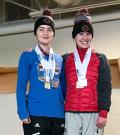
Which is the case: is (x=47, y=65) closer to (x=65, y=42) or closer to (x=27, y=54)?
(x=27, y=54)

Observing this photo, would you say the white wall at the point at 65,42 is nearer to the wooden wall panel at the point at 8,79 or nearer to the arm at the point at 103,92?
the wooden wall panel at the point at 8,79

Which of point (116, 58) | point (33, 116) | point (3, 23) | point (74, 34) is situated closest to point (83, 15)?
point (74, 34)

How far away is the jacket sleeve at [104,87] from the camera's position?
88.4 inches

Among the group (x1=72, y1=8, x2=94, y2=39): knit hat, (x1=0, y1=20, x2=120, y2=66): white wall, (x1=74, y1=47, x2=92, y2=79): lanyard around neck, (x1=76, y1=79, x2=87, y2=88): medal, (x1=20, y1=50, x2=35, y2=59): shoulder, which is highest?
(x1=0, y1=20, x2=120, y2=66): white wall

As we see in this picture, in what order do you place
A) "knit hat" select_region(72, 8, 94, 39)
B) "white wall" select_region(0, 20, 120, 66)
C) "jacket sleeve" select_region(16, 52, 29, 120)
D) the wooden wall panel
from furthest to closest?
the wooden wall panel → "white wall" select_region(0, 20, 120, 66) → "knit hat" select_region(72, 8, 94, 39) → "jacket sleeve" select_region(16, 52, 29, 120)

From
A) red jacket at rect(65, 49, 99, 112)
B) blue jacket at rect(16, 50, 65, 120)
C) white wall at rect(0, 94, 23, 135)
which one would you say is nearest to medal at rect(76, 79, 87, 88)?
red jacket at rect(65, 49, 99, 112)

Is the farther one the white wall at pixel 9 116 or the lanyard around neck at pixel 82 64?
the white wall at pixel 9 116

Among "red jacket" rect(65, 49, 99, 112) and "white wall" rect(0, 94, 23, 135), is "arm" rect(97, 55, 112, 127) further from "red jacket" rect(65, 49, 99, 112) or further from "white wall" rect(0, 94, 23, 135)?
"white wall" rect(0, 94, 23, 135)

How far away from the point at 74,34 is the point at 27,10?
8.80 ft

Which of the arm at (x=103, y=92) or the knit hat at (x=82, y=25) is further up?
the knit hat at (x=82, y=25)

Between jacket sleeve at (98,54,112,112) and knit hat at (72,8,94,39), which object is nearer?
jacket sleeve at (98,54,112,112)

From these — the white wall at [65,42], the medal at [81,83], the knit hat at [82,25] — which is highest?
the white wall at [65,42]

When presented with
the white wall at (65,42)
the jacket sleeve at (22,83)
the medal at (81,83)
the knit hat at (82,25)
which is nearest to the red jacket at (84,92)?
the medal at (81,83)

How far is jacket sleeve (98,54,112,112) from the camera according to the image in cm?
225
